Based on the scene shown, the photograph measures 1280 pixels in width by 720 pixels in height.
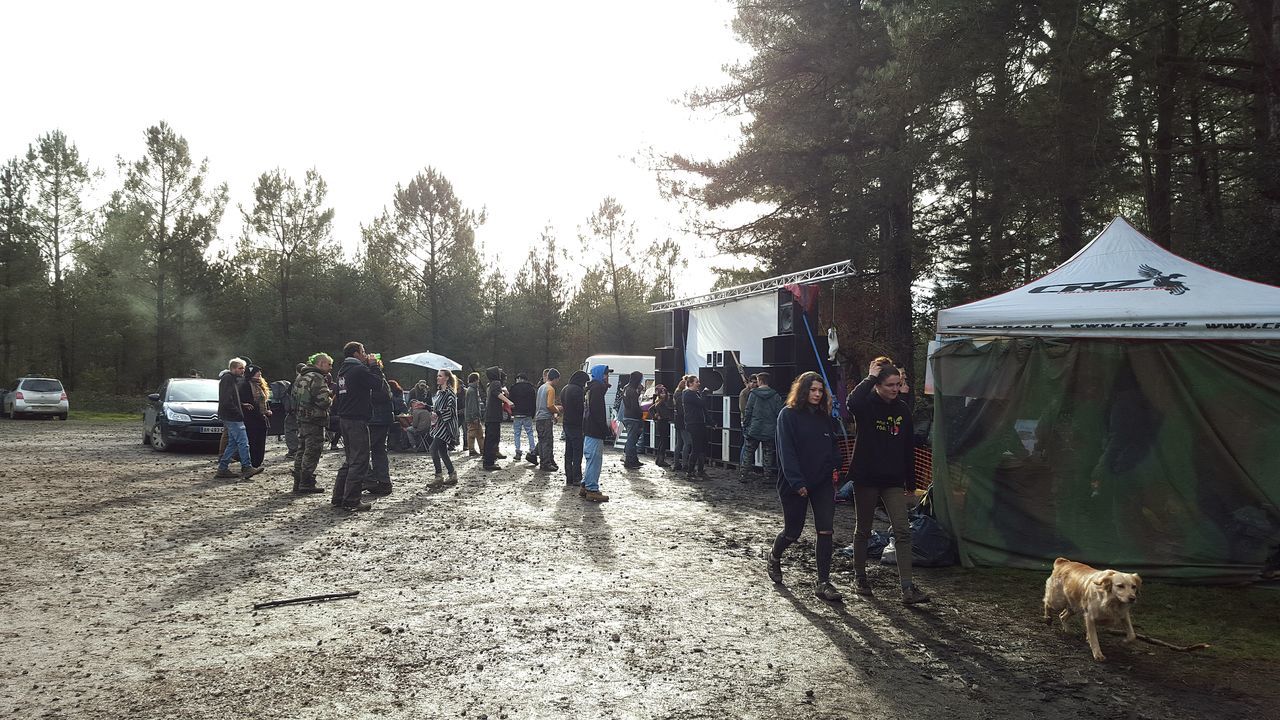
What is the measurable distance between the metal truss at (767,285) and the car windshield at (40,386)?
81.9 feet

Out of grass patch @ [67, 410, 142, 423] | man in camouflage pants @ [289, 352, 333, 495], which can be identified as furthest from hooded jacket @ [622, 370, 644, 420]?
grass patch @ [67, 410, 142, 423]

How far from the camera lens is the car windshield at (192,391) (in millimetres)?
17594

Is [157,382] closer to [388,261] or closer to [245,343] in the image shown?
[245,343]

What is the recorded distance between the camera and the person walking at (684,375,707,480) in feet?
48.0

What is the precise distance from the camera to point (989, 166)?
12.9m

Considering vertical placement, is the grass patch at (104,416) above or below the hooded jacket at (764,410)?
below

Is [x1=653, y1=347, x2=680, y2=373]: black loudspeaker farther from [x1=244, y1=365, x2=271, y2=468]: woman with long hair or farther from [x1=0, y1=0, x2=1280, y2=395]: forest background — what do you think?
[x1=244, y1=365, x2=271, y2=468]: woman with long hair

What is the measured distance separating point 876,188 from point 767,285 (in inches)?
147

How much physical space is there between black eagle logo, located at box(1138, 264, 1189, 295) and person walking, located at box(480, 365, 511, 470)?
9969 millimetres

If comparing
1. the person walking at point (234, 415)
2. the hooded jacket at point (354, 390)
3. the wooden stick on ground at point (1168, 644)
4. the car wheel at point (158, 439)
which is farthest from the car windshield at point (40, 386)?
the wooden stick on ground at point (1168, 644)

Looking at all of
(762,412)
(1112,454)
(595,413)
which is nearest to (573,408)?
(595,413)

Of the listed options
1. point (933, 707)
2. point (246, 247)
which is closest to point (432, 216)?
point (246, 247)

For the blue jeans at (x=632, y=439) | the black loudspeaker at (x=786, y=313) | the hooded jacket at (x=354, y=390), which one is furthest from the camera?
the blue jeans at (x=632, y=439)

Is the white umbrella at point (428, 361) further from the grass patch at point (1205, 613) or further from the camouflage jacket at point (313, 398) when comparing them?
the grass patch at point (1205, 613)
